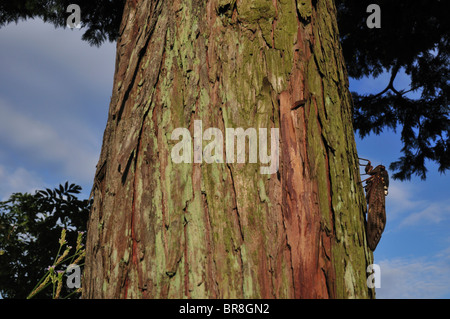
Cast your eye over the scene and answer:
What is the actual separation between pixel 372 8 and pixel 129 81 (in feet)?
14.7

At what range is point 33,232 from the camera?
3.74m

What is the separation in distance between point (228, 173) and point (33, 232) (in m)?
3.51

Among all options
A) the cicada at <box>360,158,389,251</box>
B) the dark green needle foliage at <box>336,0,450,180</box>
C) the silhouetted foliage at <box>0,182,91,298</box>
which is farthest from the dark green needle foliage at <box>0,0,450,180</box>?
the cicada at <box>360,158,389,251</box>

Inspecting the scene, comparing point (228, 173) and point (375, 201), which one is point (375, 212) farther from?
point (228, 173)

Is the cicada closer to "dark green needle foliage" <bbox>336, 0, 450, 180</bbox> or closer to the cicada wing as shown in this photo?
the cicada wing

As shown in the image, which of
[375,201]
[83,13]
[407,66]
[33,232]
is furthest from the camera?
[407,66]

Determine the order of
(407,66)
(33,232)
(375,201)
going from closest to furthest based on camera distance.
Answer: (375,201), (33,232), (407,66)

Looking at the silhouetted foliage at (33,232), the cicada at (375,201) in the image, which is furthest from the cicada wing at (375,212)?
the silhouetted foliage at (33,232)

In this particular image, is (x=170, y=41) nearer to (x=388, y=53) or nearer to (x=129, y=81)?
(x=129, y=81)

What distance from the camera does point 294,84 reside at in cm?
120

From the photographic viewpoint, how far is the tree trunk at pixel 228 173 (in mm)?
1010

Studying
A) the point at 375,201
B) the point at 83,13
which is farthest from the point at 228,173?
the point at 83,13

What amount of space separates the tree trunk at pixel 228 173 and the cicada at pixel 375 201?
0.26m

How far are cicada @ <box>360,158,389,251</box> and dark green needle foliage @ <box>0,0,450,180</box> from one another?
343 centimetres
